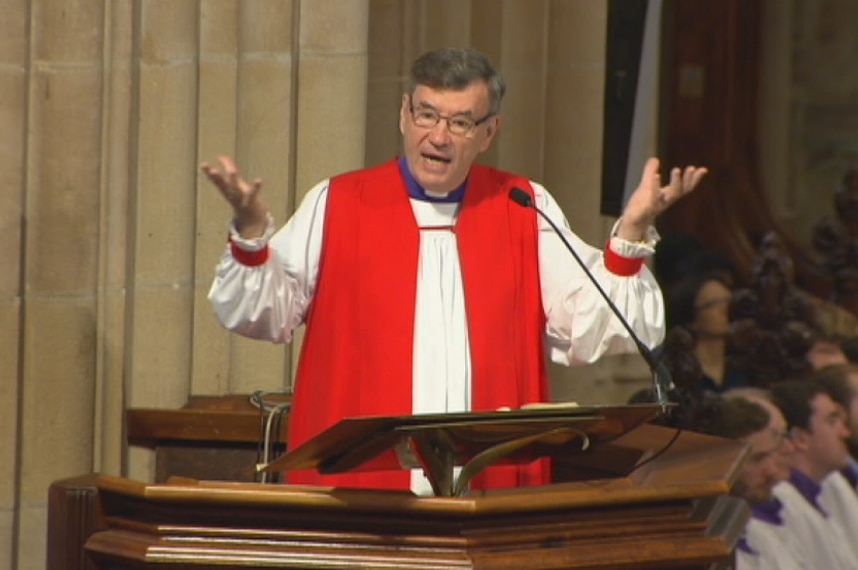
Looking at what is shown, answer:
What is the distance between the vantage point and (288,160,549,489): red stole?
4320 mm

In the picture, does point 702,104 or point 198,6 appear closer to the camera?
point 198,6

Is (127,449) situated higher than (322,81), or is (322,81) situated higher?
(322,81)

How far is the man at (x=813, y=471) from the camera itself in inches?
248

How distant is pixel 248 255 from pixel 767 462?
2.80 metres

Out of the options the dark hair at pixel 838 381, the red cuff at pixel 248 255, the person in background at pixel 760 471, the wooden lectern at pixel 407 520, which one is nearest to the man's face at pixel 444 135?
the red cuff at pixel 248 255

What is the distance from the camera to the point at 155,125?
550 centimetres

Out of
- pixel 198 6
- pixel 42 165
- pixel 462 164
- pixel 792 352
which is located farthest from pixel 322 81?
pixel 792 352

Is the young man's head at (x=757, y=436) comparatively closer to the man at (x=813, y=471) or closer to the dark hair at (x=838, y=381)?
the man at (x=813, y=471)

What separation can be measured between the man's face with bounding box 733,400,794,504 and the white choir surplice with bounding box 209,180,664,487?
2102 mm

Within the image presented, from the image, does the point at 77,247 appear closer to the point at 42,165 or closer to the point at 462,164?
the point at 42,165

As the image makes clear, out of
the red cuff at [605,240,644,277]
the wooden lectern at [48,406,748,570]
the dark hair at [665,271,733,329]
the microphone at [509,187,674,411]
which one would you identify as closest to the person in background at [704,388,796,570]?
the dark hair at [665,271,733,329]

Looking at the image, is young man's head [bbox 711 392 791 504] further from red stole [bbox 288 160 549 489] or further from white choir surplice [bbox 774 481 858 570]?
red stole [bbox 288 160 549 489]

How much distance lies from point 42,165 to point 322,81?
0.75m

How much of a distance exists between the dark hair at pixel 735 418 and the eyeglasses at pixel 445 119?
2473mm
